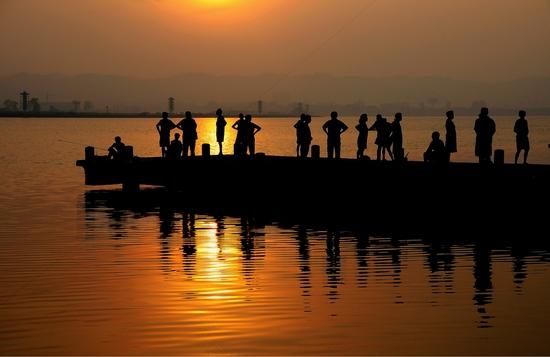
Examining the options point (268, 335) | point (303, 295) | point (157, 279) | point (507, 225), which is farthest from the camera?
point (507, 225)

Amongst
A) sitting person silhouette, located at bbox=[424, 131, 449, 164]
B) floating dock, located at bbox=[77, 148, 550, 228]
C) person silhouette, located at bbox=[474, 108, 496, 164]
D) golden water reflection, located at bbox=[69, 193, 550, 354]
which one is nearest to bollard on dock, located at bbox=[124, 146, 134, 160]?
floating dock, located at bbox=[77, 148, 550, 228]

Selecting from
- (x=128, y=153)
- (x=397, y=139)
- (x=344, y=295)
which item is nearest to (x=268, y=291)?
(x=344, y=295)

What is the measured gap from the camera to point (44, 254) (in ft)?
76.6

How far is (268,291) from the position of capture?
58.9 ft

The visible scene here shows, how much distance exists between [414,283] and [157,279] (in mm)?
4501

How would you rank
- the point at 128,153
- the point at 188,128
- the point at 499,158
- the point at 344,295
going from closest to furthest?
the point at 344,295, the point at 499,158, the point at 188,128, the point at 128,153

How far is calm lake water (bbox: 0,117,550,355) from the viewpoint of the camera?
47.1 ft

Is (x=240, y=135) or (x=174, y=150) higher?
(x=240, y=135)

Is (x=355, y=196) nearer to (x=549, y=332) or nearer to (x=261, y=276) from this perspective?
(x=261, y=276)

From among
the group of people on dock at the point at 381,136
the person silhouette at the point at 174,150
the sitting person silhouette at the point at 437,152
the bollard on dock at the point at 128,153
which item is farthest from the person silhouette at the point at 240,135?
the sitting person silhouette at the point at 437,152

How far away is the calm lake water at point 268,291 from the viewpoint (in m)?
14.4

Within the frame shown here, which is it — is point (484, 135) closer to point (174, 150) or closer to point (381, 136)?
point (381, 136)

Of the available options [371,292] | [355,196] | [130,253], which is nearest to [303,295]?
[371,292]

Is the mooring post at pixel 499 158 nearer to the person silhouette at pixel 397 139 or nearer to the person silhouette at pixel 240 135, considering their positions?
the person silhouette at pixel 397 139
